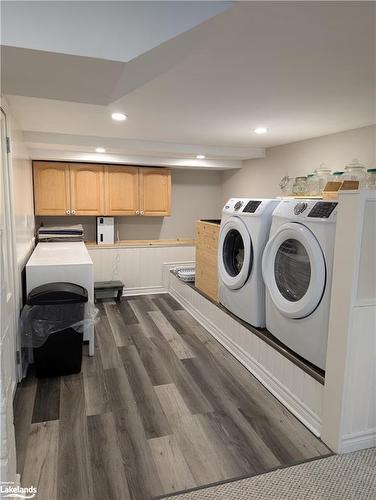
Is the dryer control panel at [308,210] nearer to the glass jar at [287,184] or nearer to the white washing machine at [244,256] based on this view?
the white washing machine at [244,256]

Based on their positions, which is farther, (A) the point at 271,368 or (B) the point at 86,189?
(B) the point at 86,189

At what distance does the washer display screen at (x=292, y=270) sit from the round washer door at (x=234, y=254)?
0.35m

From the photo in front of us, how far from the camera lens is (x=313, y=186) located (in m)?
3.30

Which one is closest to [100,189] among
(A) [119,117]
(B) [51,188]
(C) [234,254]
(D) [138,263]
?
(B) [51,188]

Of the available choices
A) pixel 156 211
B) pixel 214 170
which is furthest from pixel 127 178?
pixel 214 170

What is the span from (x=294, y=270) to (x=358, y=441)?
109 centimetres

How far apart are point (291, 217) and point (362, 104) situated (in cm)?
94

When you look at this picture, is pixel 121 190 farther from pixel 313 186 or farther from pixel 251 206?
pixel 313 186

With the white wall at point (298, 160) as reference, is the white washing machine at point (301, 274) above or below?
below

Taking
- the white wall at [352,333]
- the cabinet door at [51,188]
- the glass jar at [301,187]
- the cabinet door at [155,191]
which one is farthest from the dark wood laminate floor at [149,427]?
the cabinet door at [155,191]

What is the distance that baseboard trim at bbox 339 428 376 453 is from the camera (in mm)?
1927

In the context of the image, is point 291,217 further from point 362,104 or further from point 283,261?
point 362,104

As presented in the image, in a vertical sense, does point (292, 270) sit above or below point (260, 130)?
below

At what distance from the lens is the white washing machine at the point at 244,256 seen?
9.37 ft
